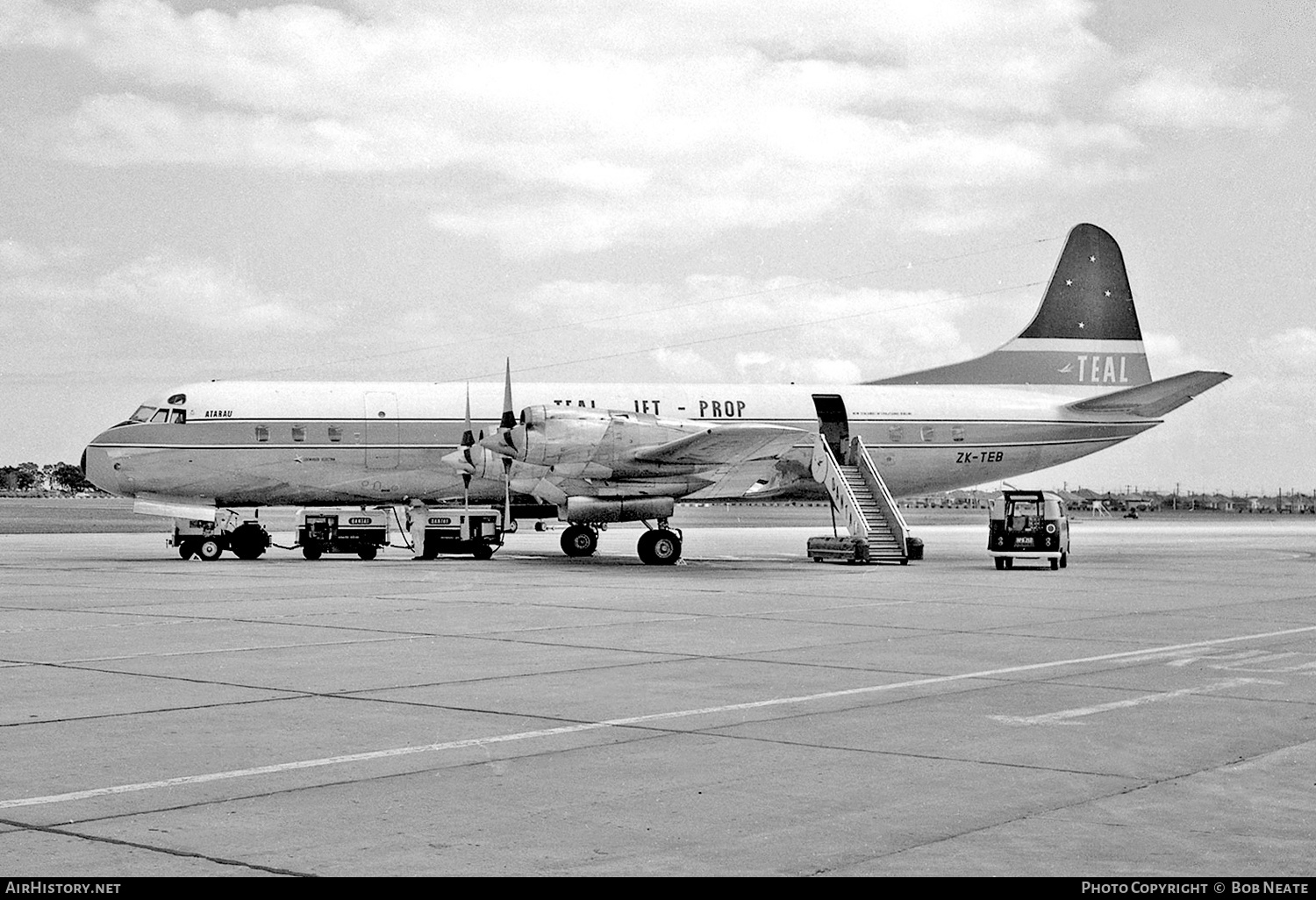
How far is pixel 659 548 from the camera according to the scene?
115 ft

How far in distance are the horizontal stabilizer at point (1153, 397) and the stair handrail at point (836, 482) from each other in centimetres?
1022

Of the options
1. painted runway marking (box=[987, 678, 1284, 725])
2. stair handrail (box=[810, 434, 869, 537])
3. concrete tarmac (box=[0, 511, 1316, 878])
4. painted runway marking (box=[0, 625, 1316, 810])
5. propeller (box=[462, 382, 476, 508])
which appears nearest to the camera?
concrete tarmac (box=[0, 511, 1316, 878])

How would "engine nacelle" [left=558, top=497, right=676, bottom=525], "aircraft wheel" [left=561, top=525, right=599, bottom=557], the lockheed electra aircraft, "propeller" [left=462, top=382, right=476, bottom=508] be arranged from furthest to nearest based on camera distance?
1. "aircraft wheel" [left=561, top=525, right=599, bottom=557]
2. "propeller" [left=462, top=382, right=476, bottom=508]
3. "engine nacelle" [left=558, top=497, right=676, bottom=525]
4. the lockheed electra aircraft

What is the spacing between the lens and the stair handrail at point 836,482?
117 feet

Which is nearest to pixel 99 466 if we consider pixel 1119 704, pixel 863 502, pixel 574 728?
pixel 863 502

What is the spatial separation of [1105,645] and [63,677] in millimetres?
11542

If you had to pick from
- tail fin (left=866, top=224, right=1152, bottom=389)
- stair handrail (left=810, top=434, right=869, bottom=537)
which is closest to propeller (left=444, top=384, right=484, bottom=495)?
stair handrail (left=810, top=434, right=869, bottom=537)

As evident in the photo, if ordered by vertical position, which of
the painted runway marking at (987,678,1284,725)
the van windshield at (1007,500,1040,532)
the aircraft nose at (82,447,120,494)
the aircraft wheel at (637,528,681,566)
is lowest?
the painted runway marking at (987,678,1284,725)

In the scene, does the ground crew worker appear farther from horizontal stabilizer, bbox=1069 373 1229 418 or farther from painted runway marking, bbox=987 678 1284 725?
painted runway marking, bbox=987 678 1284 725

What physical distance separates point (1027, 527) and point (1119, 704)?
22521 mm

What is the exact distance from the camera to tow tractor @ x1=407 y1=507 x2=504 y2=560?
123 feet

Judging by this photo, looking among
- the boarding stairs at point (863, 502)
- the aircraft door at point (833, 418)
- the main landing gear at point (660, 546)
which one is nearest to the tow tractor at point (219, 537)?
the main landing gear at point (660, 546)

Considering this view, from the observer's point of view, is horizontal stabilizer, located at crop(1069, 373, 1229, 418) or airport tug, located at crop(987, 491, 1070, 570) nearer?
airport tug, located at crop(987, 491, 1070, 570)

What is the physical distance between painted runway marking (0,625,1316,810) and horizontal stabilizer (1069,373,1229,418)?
26646mm
